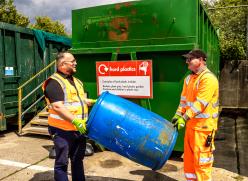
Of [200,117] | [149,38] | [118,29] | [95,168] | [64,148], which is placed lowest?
[95,168]

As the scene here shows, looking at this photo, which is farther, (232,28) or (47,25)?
(47,25)

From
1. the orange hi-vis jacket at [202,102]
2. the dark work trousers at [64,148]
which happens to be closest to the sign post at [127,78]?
the orange hi-vis jacket at [202,102]

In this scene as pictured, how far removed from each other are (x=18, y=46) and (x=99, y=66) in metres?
2.52

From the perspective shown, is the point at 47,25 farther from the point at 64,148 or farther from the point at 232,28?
the point at 64,148

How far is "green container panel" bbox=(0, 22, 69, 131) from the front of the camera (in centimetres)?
619

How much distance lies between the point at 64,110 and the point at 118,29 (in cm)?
226

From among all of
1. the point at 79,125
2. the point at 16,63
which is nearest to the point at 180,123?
the point at 79,125

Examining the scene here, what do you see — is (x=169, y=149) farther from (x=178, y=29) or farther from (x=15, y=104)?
(x=15, y=104)

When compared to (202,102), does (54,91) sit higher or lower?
higher

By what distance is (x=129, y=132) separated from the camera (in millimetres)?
3002

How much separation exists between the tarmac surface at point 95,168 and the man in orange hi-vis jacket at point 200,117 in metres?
0.83

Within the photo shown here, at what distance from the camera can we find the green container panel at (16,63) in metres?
6.19

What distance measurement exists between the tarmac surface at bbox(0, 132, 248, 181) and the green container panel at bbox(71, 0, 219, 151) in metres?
0.66

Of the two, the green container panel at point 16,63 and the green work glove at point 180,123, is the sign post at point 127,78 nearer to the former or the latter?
the green work glove at point 180,123
